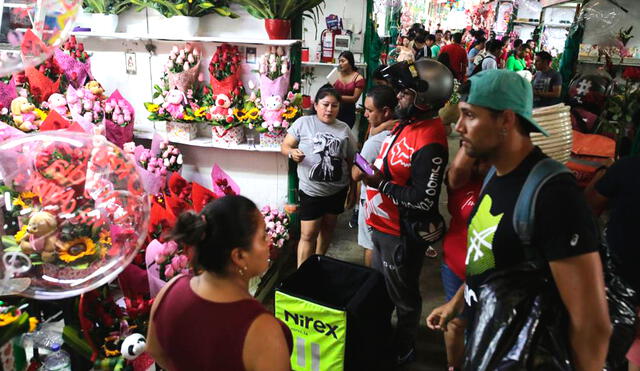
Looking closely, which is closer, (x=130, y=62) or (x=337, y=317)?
(x=337, y=317)

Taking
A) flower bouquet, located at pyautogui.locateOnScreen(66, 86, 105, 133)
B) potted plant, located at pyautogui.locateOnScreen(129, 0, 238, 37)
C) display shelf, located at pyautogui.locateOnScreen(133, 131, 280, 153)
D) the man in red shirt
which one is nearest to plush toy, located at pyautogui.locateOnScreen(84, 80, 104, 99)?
flower bouquet, located at pyautogui.locateOnScreen(66, 86, 105, 133)

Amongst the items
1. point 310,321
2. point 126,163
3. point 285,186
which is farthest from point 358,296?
point 285,186

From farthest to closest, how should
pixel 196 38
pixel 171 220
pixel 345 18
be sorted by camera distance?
pixel 345 18 < pixel 196 38 < pixel 171 220

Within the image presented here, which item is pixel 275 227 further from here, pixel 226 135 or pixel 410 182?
pixel 410 182

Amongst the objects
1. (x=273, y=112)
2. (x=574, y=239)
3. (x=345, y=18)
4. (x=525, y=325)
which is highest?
(x=345, y=18)

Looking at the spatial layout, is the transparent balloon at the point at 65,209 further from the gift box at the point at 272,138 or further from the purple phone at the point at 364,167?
the gift box at the point at 272,138

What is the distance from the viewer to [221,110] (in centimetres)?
343

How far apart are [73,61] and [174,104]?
875 mm

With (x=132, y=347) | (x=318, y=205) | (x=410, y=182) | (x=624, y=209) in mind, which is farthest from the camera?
(x=318, y=205)

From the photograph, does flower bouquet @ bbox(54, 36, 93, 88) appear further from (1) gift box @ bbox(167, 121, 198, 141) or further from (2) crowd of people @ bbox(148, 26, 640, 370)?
(2) crowd of people @ bbox(148, 26, 640, 370)

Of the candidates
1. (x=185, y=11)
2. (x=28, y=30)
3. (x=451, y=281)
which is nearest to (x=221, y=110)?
(x=185, y=11)

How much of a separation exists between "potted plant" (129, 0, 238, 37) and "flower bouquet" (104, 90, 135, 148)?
2.28 feet

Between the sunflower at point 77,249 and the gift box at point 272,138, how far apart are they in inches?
85.4

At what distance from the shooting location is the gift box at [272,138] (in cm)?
346
